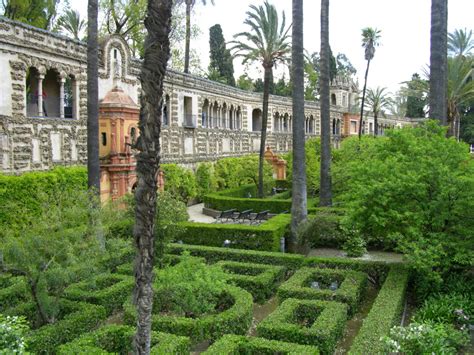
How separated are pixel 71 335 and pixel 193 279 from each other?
2.91 m

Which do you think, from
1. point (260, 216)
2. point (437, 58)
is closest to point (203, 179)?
point (260, 216)

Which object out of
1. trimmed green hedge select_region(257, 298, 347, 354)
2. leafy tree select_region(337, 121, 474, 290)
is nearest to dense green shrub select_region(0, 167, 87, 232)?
trimmed green hedge select_region(257, 298, 347, 354)

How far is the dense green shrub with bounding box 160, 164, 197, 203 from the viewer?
26938 mm

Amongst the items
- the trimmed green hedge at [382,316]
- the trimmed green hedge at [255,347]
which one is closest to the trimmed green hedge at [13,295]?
the trimmed green hedge at [255,347]

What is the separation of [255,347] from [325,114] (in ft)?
50.6

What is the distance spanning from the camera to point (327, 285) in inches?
530

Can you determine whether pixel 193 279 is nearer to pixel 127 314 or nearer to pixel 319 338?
pixel 127 314

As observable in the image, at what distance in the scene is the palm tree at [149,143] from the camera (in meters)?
5.23

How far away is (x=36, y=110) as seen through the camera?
779 inches

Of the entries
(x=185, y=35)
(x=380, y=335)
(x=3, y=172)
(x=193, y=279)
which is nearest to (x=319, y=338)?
(x=380, y=335)

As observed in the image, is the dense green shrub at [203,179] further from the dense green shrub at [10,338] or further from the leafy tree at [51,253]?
the dense green shrub at [10,338]

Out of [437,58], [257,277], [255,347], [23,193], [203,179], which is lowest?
[255,347]

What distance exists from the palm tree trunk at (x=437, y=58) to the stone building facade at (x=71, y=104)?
46.8 feet

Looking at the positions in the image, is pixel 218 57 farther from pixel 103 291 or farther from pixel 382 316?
pixel 382 316
